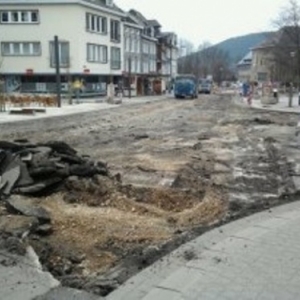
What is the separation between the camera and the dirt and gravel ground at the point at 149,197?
734 centimetres

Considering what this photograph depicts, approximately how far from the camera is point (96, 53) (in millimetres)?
68500

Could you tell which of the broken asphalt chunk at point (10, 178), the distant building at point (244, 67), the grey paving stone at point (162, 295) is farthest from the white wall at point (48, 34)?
the distant building at point (244, 67)

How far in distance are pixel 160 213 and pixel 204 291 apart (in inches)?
155

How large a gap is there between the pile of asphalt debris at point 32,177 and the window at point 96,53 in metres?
55.2

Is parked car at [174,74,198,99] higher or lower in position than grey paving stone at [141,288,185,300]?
lower

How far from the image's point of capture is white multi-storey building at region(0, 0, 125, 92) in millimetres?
64375

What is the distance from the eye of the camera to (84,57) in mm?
65062

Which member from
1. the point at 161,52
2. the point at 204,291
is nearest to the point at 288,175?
the point at 204,291

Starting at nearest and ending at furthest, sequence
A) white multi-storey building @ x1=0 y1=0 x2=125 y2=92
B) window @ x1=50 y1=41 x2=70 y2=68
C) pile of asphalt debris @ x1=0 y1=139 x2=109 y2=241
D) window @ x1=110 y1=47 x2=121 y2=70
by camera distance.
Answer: pile of asphalt debris @ x1=0 y1=139 x2=109 y2=241, window @ x1=50 y1=41 x2=70 y2=68, white multi-storey building @ x1=0 y1=0 x2=125 y2=92, window @ x1=110 y1=47 x2=121 y2=70

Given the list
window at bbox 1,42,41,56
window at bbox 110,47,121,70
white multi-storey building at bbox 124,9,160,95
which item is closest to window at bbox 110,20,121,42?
window at bbox 110,47,121,70

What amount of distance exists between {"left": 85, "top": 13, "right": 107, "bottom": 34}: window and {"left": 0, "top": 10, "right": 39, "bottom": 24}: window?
5.52 metres

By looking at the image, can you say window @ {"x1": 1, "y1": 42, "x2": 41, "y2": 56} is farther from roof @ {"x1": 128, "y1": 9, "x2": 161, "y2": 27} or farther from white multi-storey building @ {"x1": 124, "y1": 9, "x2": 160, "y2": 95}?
roof @ {"x1": 128, "y1": 9, "x2": 161, "y2": 27}

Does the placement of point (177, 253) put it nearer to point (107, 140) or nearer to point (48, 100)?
point (107, 140)

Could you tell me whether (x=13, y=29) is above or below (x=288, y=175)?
above
